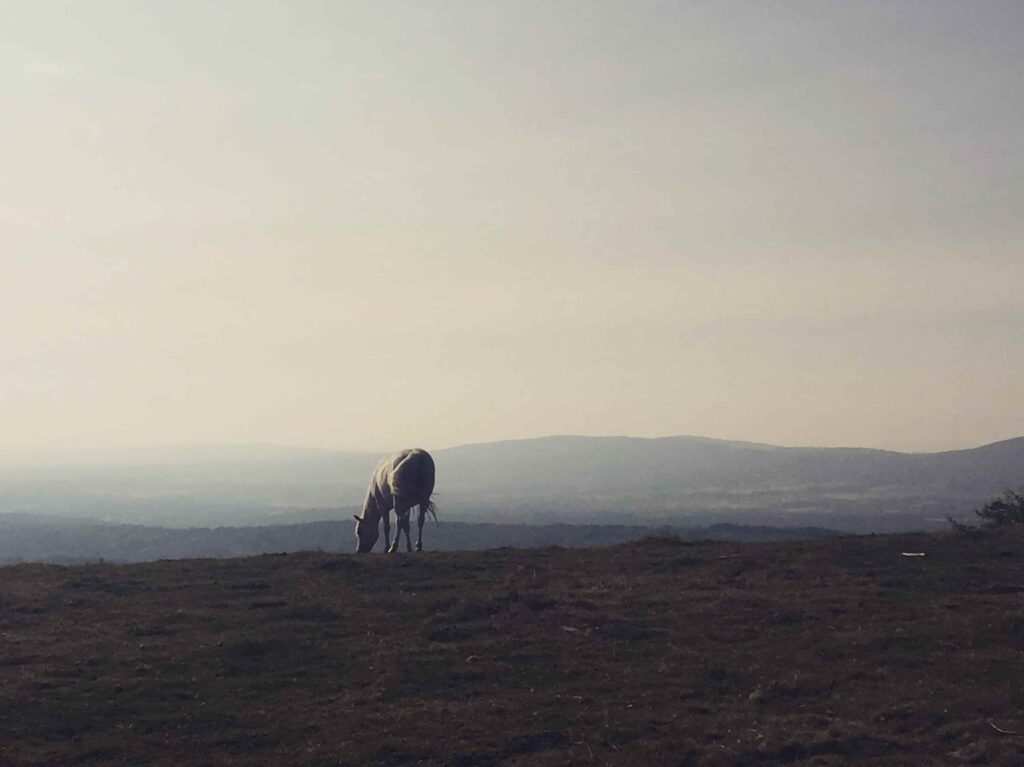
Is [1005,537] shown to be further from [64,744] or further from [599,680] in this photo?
[64,744]

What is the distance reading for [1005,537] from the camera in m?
28.9

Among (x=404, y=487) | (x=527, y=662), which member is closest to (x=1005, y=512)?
(x=404, y=487)

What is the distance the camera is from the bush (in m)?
36.6

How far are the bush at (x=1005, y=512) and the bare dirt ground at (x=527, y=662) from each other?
9.92 metres

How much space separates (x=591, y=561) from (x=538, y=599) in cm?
553

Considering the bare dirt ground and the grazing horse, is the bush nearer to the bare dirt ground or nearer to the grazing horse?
the bare dirt ground

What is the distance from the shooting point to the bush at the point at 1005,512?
120 ft

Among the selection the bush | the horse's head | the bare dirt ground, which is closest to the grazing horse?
the horse's head

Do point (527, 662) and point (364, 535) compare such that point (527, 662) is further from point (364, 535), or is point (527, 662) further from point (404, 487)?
point (364, 535)

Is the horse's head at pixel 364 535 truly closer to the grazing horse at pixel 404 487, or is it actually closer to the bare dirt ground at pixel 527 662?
the grazing horse at pixel 404 487

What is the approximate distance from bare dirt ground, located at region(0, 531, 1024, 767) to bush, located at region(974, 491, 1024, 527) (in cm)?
992

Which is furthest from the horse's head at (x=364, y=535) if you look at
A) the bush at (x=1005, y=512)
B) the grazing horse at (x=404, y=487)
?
the bush at (x=1005, y=512)

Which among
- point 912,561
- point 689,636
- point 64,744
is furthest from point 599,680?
point 912,561

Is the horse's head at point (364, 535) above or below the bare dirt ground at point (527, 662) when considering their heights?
above
